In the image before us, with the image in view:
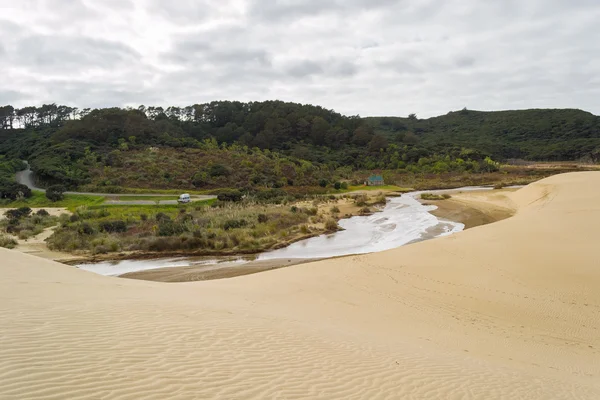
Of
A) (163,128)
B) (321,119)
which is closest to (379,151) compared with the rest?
(321,119)

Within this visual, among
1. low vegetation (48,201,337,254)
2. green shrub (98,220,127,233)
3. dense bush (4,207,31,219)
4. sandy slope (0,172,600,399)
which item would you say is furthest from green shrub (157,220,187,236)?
dense bush (4,207,31,219)

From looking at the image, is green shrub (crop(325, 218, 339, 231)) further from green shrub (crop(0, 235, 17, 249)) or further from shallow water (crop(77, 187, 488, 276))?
green shrub (crop(0, 235, 17, 249))

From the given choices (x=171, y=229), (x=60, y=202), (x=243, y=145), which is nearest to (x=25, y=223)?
(x=171, y=229)

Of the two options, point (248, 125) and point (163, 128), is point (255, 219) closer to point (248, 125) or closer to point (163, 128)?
point (163, 128)

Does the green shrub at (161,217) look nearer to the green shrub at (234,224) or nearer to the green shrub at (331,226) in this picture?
the green shrub at (234,224)

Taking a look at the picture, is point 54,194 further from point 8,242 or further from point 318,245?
point 318,245

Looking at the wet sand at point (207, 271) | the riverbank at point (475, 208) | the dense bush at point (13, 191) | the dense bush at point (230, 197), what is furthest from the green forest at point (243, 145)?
the wet sand at point (207, 271)
